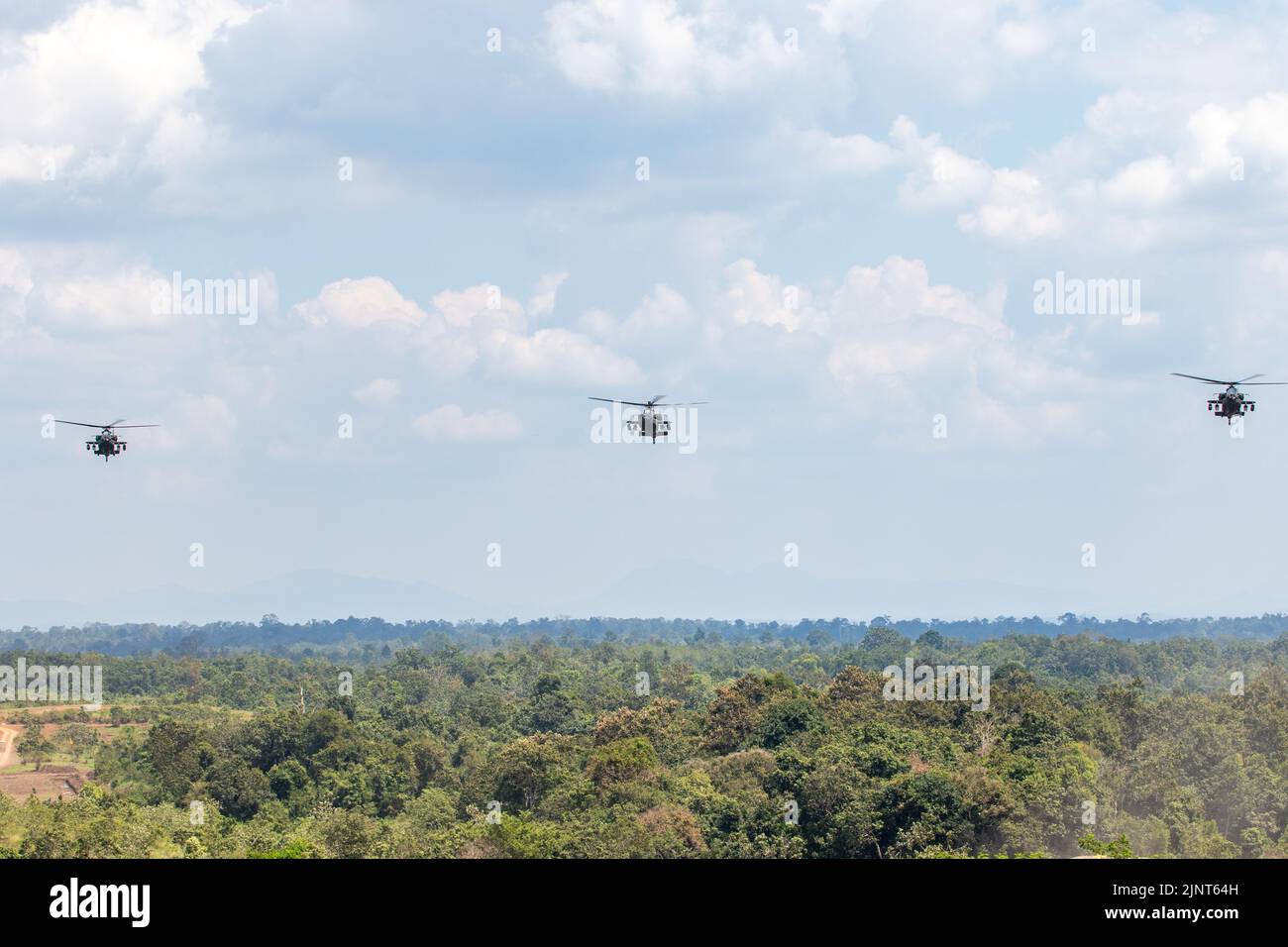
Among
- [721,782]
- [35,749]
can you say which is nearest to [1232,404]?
[721,782]

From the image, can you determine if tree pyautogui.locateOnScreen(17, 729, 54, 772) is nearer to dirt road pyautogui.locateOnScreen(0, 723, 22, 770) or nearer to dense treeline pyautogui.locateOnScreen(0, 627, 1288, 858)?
dirt road pyautogui.locateOnScreen(0, 723, 22, 770)

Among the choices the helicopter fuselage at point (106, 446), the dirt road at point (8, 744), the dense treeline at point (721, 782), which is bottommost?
the dirt road at point (8, 744)

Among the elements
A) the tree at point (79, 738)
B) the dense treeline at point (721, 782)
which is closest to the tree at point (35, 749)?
the tree at point (79, 738)

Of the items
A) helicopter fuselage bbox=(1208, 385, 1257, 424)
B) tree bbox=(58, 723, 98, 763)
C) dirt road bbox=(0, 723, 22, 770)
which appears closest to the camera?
helicopter fuselage bbox=(1208, 385, 1257, 424)

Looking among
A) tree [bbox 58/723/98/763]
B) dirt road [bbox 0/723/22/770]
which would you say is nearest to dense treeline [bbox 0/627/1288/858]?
tree [bbox 58/723/98/763]

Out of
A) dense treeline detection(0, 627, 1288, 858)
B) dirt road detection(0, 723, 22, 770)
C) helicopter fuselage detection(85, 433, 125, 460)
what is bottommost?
dirt road detection(0, 723, 22, 770)

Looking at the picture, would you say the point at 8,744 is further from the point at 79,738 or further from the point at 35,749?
the point at 35,749

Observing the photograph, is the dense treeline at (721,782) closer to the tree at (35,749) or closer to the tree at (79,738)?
the tree at (79,738)
